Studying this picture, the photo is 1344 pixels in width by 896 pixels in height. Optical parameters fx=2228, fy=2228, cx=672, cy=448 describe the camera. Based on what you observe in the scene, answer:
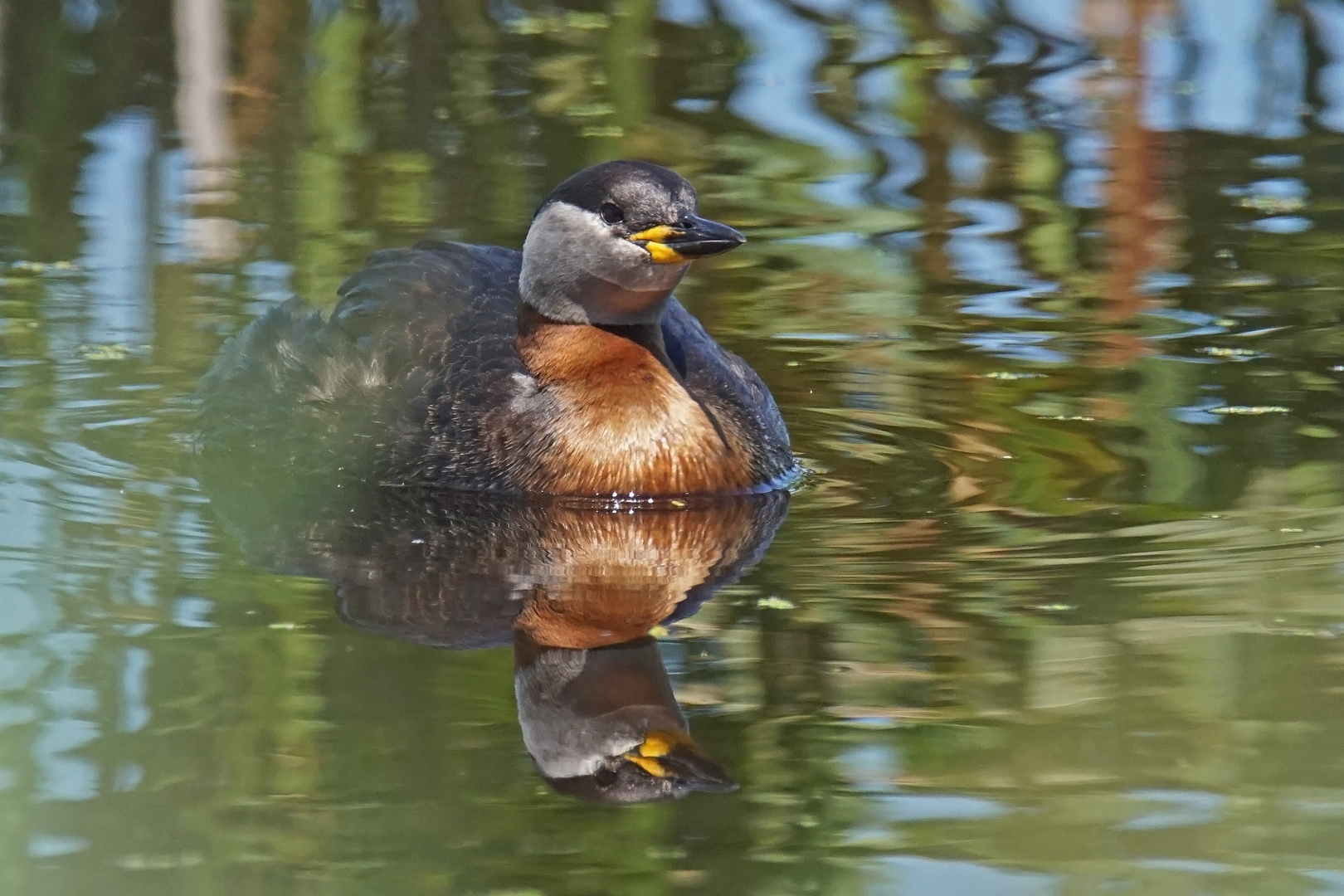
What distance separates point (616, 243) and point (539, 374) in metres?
0.62

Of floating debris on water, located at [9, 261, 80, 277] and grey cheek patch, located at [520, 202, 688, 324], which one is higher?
grey cheek patch, located at [520, 202, 688, 324]

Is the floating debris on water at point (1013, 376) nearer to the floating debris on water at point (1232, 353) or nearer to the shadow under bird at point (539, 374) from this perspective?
the floating debris on water at point (1232, 353)

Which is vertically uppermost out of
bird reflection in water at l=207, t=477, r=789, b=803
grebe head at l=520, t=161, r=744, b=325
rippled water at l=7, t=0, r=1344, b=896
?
Result: grebe head at l=520, t=161, r=744, b=325

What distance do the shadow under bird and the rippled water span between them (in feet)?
0.97

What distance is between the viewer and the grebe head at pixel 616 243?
23.1 feet

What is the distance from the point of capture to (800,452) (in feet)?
25.6

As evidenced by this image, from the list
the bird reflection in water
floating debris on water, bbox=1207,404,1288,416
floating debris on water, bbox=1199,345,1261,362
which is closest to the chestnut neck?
the bird reflection in water

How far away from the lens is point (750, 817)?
4.52 metres

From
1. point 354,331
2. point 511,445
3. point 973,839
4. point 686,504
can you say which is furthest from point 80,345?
point 973,839

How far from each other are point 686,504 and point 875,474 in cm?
65

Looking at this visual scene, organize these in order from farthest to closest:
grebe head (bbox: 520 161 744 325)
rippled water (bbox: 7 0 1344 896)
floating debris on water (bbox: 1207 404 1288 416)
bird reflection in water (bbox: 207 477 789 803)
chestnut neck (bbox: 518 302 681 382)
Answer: floating debris on water (bbox: 1207 404 1288 416) → chestnut neck (bbox: 518 302 681 382) → grebe head (bbox: 520 161 744 325) → bird reflection in water (bbox: 207 477 789 803) → rippled water (bbox: 7 0 1344 896)

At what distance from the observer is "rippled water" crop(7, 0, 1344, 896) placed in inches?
176

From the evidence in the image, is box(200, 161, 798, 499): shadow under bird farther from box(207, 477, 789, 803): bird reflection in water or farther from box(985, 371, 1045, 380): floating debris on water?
box(985, 371, 1045, 380): floating debris on water

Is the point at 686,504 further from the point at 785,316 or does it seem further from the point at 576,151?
the point at 576,151
